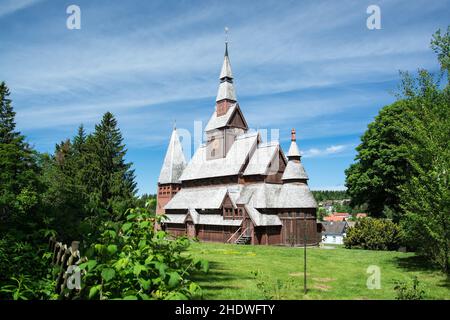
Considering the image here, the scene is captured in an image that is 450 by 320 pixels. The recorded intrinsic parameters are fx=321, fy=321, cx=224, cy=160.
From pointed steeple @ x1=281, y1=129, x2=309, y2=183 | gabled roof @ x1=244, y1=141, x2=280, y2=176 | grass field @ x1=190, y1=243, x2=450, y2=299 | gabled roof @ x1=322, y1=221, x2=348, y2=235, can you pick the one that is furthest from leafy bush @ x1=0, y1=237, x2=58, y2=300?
gabled roof @ x1=322, y1=221, x2=348, y2=235

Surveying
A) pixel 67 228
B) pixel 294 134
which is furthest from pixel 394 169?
pixel 67 228

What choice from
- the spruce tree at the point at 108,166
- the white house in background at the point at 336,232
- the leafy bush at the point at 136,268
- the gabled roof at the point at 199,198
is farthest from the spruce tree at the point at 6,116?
the white house in background at the point at 336,232

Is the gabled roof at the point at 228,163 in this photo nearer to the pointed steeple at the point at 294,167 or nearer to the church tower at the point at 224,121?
the church tower at the point at 224,121

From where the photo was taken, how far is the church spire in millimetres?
50906

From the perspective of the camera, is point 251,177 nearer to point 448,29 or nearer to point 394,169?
point 394,169

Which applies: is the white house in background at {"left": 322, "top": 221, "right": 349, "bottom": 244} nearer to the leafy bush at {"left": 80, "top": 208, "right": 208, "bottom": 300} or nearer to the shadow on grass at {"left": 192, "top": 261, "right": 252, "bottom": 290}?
the shadow on grass at {"left": 192, "top": 261, "right": 252, "bottom": 290}

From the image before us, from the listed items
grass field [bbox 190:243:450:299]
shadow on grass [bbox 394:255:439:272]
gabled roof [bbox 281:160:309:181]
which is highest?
gabled roof [bbox 281:160:309:181]

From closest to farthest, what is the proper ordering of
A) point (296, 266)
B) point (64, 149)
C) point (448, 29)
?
1. point (448, 29)
2. point (296, 266)
3. point (64, 149)

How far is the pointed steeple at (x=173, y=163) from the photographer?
57188mm

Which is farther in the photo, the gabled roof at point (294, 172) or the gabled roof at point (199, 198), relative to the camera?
the gabled roof at point (199, 198)

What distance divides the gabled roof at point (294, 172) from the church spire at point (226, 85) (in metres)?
16.4

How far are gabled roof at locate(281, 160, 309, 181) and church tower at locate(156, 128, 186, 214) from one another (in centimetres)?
2318

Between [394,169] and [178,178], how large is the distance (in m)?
35.5

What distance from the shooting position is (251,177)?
42594mm
